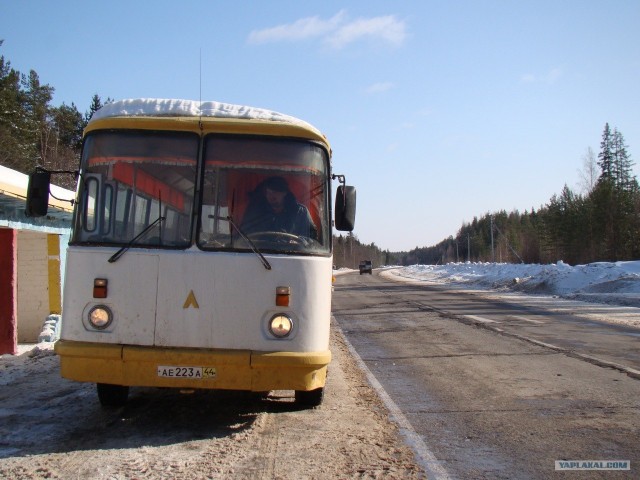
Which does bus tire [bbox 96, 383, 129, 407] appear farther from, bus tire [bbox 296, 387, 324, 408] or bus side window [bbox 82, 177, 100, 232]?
bus tire [bbox 296, 387, 324, 408]

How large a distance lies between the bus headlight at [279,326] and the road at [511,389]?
1.49 meters

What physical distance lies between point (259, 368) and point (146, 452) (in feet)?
3.61

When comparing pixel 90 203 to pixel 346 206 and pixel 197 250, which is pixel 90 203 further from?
pixel 346 206

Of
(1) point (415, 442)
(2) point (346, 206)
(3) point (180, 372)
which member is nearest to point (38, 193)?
(3) point (180, 372)

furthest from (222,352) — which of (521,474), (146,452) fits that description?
(521,474)

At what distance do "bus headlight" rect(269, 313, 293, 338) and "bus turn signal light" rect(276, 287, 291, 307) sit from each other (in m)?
0.10

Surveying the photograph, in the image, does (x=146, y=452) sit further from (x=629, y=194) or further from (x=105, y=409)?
(x=629, y=194)

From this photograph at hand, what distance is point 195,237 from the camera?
17.3 ft

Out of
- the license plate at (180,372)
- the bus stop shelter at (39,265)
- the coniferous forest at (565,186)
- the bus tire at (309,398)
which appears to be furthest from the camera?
the coniferous forest at (565,186)

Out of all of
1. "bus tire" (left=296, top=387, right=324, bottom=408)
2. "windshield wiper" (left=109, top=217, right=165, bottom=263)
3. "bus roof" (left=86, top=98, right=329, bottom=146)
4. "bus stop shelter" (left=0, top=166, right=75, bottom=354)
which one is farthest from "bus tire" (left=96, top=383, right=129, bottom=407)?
"bus stop shelter" (left=0, top=166, right=75, bottom=354)

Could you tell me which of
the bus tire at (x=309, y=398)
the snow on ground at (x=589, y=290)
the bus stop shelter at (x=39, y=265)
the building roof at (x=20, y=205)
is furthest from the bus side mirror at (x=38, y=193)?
the snow on ground at (x=589, y=290)

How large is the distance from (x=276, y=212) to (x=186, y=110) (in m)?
1.30

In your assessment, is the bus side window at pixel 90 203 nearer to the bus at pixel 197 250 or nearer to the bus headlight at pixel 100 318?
the bus at pixel 197 250

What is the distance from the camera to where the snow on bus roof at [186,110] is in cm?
557
